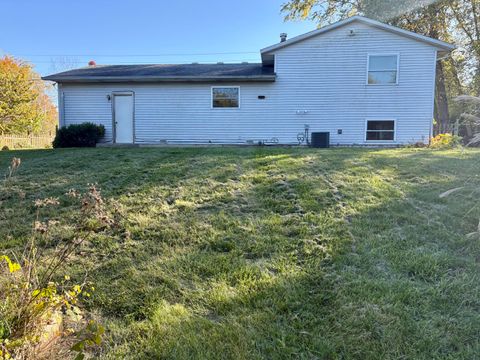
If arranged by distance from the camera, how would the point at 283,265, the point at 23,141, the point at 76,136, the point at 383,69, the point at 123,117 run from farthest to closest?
1. the point at 23,141
2. the point at 123,117
3. the point at 383,69
4. the point at 76,136
5. the point at 283,265

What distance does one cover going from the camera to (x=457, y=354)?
191cm

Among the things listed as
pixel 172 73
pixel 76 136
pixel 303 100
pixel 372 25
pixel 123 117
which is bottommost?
pixel 76 136

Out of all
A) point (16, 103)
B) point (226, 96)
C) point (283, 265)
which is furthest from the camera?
point (16, 103)

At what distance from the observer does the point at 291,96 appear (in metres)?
12.1

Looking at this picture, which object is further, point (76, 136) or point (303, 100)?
point (303, 100)

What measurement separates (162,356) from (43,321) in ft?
2.31

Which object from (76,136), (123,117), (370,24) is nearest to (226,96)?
(123,117)

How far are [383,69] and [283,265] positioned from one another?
11.1 metres

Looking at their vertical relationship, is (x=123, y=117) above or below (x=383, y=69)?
below

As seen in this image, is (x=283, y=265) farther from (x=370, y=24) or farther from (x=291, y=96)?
(x=370, y=24)

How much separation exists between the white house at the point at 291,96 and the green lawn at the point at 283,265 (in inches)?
267

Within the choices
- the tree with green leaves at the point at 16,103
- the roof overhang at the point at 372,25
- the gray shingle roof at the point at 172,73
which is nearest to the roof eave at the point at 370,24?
the roof overhang at the point at 372,25

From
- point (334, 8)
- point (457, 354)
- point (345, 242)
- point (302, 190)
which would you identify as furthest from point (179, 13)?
point (457, 354)

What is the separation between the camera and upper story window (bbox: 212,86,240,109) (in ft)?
40.0
